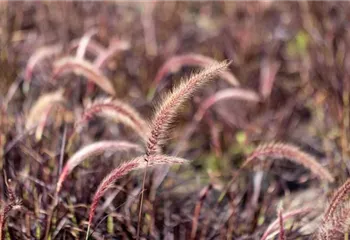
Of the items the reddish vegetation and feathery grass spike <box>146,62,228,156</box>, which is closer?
feathery grass spike <box>146,62,228,156</box>

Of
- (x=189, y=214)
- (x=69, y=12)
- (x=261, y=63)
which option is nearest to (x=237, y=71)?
(x=261, y=63)

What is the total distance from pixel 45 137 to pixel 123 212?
2.95 feet

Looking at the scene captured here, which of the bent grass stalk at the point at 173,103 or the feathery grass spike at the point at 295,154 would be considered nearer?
the bent grass stalk at the point at 173,103

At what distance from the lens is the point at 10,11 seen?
5621 millimetres

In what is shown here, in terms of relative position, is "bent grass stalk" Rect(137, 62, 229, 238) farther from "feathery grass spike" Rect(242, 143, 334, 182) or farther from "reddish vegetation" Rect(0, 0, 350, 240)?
"feathery grass spike" Rect(242, 143, 334, 182)

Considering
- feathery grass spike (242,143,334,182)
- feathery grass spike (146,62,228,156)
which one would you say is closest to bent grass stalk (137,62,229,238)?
feathery grass spike (146,62,228,156)

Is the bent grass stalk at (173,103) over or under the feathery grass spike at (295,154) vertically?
over

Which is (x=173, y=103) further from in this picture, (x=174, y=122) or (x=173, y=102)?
(x=174, y=122)

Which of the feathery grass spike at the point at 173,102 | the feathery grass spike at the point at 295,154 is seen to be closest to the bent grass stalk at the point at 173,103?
the feathery grass spike at the point at 173,102

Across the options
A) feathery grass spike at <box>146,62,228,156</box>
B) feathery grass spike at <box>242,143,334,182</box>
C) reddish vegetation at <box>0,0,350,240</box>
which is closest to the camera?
feathery grass spike at <box>146,62,228,156</box>

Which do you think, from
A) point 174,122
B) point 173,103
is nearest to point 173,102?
point 173,103

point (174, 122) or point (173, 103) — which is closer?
point (173, 103)

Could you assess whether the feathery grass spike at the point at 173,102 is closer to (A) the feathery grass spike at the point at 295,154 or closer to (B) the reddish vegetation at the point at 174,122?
(B) the reddish vegetation at the point at 174,122

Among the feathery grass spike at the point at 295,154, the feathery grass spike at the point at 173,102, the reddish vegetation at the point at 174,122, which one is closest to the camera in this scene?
the feathery grass spike at the point at 173,102
